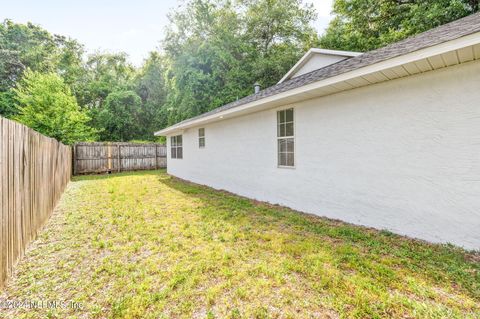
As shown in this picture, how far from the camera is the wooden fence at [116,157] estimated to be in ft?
44.7

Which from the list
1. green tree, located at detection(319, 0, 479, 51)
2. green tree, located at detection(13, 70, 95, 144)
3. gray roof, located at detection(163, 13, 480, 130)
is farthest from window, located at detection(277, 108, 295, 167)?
green tree, located at detection(13, 70, 95, 144)

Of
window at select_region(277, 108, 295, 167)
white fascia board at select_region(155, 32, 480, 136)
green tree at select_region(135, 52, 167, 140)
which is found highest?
green tree at select_region(135, 52, 167, 140)

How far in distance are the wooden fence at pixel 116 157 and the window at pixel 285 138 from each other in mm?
12434

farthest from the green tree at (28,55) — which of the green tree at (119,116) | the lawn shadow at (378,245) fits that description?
the lawn shadow at (378,245)

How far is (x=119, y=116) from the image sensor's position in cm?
2153

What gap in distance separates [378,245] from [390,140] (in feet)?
5.67

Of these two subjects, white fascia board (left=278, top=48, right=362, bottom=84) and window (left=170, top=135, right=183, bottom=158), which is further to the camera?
window (left=170, top=135, right=183, bottom=158)

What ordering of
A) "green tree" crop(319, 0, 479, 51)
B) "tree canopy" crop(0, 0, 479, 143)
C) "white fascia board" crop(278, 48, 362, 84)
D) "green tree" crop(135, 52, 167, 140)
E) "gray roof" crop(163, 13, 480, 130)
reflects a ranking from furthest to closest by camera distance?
"green tree" crop(135, 52, 167, 140) → "tree canopy" crop(0, 0, 479, 143) → "green tree" crop(319, 0, 479, 51) → "white fascia board" crop(278, 48, 362, 84) → "gray roof" crop(163, 13, 480, 130)

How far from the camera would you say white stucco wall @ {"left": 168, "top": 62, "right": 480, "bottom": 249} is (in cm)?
315

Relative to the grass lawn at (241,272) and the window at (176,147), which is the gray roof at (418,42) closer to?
the grass lawn at (241,272)

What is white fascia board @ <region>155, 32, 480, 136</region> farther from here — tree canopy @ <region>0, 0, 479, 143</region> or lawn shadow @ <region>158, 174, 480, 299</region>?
tree canopy @ <region>0, 0, 479, 143</region>

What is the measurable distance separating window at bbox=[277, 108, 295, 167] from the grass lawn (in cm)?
174

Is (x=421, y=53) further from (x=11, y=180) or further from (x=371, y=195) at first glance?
(x=11, y=180)

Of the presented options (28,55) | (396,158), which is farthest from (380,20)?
(28,55)
